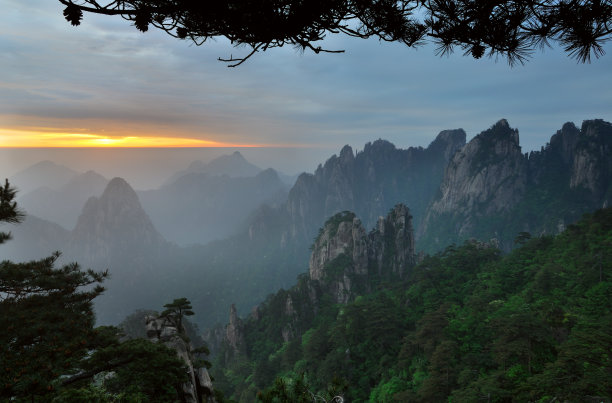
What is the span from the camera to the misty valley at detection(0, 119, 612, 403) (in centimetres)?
954

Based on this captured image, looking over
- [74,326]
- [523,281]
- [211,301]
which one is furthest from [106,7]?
[211,301]

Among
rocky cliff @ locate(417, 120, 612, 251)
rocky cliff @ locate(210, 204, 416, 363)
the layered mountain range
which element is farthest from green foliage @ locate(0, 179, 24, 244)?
rocky cliff @ locate(417, 120, 612, 251)

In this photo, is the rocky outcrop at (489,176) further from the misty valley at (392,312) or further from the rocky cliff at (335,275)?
the rocky cliff at (335,275)

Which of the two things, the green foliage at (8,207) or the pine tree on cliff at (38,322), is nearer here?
the pine tree on cliff at (38,322)

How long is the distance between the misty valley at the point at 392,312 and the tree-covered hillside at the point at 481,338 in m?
0.12

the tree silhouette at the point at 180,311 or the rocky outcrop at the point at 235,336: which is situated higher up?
the tree silhouette at the point at 180,311

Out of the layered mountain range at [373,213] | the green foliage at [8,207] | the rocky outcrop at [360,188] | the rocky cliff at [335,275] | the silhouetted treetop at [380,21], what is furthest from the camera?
the rocky outcrop at [360,188]

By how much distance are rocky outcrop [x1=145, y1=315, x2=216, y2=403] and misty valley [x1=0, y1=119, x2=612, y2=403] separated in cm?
12

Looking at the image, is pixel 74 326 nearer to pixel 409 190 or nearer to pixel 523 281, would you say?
pixel 523 281

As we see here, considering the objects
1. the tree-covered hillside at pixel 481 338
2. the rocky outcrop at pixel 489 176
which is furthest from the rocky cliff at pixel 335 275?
the rocky outcrop at pixel 489 176

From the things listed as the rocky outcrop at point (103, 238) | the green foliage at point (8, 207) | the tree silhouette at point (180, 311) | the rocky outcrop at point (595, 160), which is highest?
the rocky outcrop at point (595, 160)

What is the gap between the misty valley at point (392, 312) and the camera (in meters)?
9.54

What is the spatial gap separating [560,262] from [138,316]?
72.0m

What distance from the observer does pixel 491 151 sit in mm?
109625
